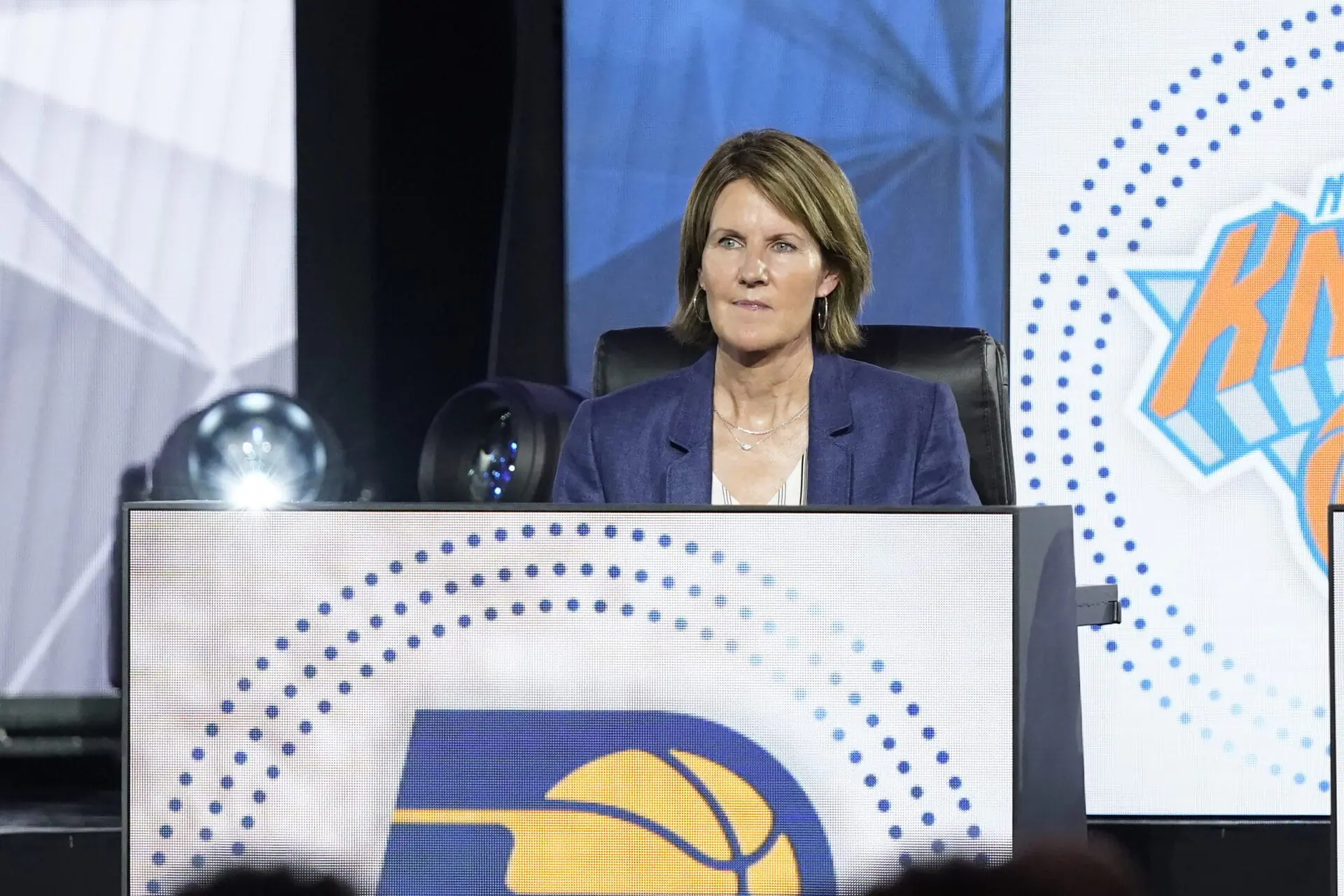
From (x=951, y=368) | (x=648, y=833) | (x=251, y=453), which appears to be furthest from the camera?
(x=251, y=453)

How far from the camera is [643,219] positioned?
3.25 metres

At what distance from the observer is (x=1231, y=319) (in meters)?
3.00

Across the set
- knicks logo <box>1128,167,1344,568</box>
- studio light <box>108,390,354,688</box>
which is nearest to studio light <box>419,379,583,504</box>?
studio light <box>108,390,354,688</box>

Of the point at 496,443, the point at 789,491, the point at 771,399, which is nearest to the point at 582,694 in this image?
the point at 789,491

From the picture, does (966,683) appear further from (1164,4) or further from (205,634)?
(1164,4)

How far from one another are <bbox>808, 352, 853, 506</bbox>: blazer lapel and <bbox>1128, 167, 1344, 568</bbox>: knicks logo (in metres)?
1.34

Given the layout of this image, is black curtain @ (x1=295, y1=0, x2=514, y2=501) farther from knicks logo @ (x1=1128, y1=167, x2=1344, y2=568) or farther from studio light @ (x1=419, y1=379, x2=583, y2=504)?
knicks logo @ (x1=1128, y1=167, x2=1344, y2=568)

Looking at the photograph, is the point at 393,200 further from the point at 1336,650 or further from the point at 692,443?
the point at 1336,650

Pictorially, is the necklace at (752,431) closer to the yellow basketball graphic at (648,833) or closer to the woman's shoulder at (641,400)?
the woman's shoulder at (641,400)

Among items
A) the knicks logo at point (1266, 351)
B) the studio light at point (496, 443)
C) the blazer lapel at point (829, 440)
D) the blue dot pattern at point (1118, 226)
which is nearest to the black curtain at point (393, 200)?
the studio light at point (496, 443)

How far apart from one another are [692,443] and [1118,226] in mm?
1532

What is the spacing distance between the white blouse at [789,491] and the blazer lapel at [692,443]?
0.01 meters

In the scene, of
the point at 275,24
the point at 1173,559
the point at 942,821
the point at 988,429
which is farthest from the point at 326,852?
the point at 275,24

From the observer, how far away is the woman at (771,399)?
179cm
